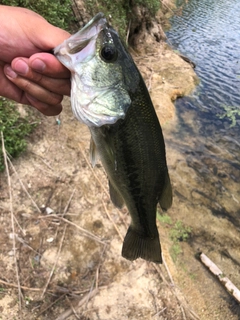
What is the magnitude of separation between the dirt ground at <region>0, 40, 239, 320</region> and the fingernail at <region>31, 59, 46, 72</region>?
223 centimetres

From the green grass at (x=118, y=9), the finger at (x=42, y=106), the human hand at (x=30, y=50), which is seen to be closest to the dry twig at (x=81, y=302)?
the finger at (x=42, y=106)

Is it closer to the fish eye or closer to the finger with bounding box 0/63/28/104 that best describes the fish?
the fish eye

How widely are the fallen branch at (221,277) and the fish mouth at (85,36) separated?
11.3 ft

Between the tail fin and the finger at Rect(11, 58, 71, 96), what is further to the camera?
the tail fin

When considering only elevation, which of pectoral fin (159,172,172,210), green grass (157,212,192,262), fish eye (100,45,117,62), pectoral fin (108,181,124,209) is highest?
fish eye (100,45,117,62)

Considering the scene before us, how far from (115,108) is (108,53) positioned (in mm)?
326

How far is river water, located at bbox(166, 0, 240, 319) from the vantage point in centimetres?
472

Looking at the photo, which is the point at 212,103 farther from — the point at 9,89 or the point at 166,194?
the point at 9,89

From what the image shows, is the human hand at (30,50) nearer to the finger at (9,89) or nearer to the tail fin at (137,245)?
the finger at (9,89)

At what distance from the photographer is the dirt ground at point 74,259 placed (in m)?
3.23

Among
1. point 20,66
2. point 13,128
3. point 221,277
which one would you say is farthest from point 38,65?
point 221,277

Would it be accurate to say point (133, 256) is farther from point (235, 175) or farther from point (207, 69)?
point (207, 69)

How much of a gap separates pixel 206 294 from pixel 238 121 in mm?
5562

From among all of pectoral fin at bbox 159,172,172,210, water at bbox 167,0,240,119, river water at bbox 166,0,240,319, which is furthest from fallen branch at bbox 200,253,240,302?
water at bbox 167,0,240,119
